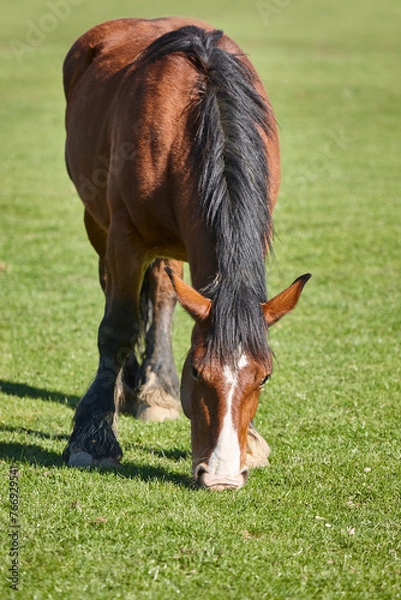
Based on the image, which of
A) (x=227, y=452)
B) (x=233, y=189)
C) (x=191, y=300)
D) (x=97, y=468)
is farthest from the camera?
(x=97, y=468)

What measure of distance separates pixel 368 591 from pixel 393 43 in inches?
1574

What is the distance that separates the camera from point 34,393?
23.0 feet

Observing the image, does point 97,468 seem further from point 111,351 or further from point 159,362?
point 159,362

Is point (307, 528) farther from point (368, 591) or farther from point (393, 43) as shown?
point (393, 43)

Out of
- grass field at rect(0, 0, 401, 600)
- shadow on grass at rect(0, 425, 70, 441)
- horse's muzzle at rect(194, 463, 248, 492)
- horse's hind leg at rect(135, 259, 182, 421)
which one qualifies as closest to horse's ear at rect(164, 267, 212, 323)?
horse's muzzle at rect(194, 463, 248, 492)

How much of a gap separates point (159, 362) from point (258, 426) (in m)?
1.16

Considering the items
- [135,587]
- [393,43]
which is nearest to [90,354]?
[135,587]

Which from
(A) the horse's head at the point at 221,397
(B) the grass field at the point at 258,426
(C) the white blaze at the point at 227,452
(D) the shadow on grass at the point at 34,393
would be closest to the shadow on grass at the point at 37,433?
(B) the grass field at the point at 258,426

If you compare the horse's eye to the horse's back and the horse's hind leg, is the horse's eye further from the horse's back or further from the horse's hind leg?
the horse's hind leg

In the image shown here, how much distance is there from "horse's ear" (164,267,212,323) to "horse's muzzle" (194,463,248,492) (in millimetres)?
737

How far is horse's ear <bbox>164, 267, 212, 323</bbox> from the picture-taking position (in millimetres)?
4230

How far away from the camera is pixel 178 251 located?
5477 mm

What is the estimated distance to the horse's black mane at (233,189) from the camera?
4277mm

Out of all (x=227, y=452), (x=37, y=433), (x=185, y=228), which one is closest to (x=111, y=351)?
(x=37, y=433)
